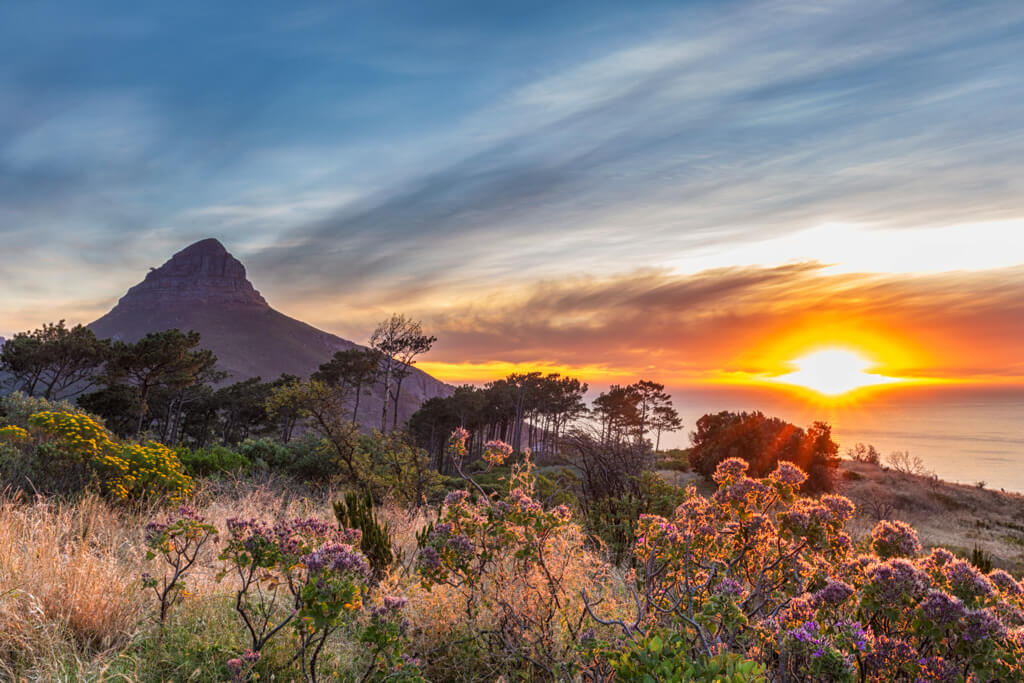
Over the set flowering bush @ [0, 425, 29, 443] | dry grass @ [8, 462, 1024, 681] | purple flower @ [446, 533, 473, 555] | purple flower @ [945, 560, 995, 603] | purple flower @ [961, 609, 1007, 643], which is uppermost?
purple flower @ [945, 560, 995, 603]

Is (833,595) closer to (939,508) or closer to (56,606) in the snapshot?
(56,606)

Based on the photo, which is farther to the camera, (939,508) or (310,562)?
(939,508)

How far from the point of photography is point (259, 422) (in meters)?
42.8

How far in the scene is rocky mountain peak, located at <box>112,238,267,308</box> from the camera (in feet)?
569

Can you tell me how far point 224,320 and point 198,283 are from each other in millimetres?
27733

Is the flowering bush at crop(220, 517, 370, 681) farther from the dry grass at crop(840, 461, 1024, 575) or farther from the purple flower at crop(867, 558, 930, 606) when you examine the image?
the dry grass at crop(840, 461, 1024, 575)

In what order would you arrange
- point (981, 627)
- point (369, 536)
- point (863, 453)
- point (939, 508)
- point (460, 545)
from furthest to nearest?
1. point (863, 453)
2. point (939, 508)
3. point (369, 536)
4. point (460, 545)
5. point (981, 627)

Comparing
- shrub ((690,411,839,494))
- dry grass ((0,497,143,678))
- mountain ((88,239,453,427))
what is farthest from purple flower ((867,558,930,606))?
mountain ((88,239,453,427))

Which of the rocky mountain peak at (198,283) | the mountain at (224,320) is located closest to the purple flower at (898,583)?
the mountain at (224,320)

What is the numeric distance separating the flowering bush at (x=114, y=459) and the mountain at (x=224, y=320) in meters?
126

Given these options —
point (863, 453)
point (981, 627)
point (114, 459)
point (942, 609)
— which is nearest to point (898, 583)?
point (942, 609)

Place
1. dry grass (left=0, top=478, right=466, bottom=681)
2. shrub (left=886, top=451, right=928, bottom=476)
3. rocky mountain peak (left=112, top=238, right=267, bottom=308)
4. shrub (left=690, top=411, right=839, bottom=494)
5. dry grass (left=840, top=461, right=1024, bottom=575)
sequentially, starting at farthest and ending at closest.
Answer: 1. rocky mountain peak (left=112, top=238, right=267, bottom=308)
2. shrub (left=886, top=451, right=928, bottom=476)
3. shrub (left=690, top=411, right=839, bottom=494)
4. dry grass (left=840, top=461, right=1024, bottom=575)
5. dry grass (left=0, top=478, right=466, bottom=681)

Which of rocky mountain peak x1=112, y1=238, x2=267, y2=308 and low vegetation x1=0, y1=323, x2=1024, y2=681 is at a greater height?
rocky mountain peak x1=112, y1=238, x2=267, y2=308

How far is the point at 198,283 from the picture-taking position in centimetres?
17838
